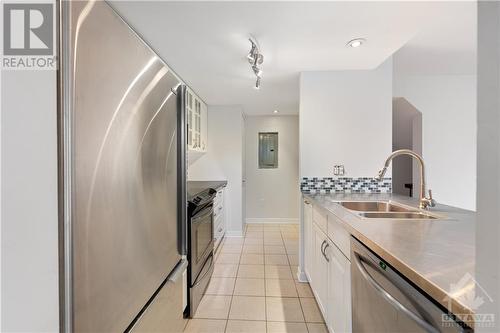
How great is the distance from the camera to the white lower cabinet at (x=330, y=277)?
3.98 ft

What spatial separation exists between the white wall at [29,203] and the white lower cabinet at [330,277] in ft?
3.98

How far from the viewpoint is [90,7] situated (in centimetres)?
58

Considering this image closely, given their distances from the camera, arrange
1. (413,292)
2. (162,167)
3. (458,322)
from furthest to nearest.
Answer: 1. (162,167)
2. (413,292)
3. (458,322)

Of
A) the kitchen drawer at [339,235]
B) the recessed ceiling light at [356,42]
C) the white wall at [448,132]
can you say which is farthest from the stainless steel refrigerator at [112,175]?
the white wall at [448,132]

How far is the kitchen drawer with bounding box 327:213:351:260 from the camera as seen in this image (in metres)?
1.18

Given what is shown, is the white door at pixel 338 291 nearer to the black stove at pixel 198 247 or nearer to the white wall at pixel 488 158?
the white wall at pixel 488 158

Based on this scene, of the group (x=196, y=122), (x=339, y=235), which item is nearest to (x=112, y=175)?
(x=339, y=235)

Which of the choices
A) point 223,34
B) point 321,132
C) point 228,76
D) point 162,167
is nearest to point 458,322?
point 162,167

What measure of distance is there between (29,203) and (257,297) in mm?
2063

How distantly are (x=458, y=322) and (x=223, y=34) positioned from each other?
1933 mm

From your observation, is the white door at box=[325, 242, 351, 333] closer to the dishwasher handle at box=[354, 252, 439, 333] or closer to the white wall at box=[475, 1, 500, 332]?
the dishwasher handle at box=[354, 252, 439, 333]

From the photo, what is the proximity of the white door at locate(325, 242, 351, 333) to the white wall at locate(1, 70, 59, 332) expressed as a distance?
121 cm

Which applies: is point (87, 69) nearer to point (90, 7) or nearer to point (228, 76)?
point (90, 7)

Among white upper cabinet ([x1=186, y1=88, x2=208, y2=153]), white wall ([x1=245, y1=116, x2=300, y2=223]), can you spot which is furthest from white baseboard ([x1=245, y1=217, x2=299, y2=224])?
white upper cabinet ([x1=186, y1=88, x2=208, y2=153])
